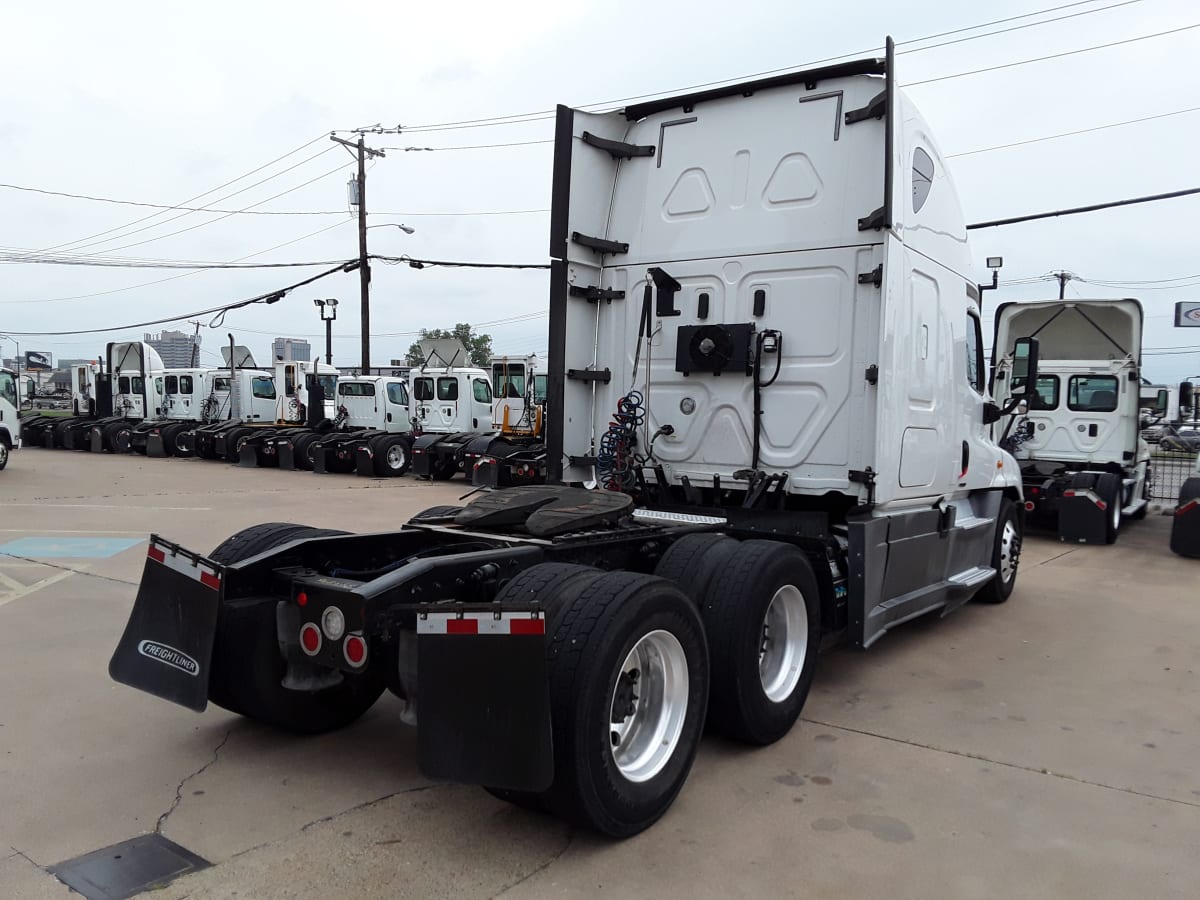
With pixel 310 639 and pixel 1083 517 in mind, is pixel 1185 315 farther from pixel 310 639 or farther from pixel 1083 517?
pixel 310 639

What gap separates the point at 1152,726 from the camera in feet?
16.0

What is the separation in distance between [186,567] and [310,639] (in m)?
0.62

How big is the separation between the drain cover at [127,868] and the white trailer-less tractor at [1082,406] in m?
11.5

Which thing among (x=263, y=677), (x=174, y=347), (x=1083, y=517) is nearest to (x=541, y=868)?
(x=263, y=677)

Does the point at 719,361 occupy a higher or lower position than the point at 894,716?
higher

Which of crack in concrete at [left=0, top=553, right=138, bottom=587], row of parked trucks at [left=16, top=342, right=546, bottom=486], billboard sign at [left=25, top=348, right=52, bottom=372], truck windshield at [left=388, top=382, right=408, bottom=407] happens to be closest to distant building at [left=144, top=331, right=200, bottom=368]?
billboard sign at [left=25, top=348, right=52, bottom=372]

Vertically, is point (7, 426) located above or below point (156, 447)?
above

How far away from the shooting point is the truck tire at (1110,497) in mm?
11695

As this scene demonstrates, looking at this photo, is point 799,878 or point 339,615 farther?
point 339,615

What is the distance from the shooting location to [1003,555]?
305 inches

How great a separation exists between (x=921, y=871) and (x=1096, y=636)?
14.5 ft

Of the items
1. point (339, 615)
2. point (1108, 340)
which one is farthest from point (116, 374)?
point (339, 615)

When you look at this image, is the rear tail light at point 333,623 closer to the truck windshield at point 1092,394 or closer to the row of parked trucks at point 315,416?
the truck windshield at point 1092,394

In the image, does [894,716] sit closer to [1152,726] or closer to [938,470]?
[1152,726]
